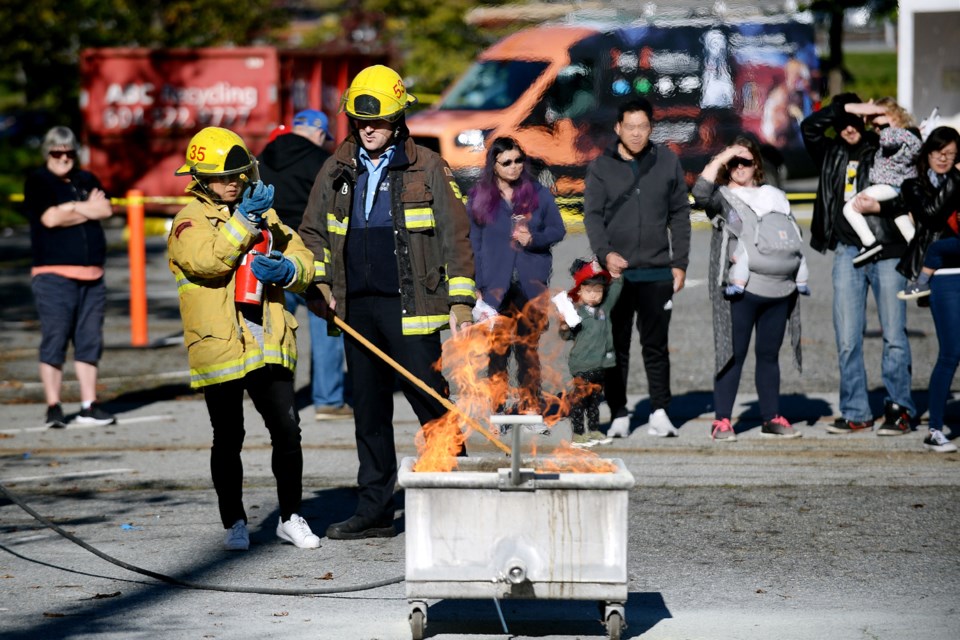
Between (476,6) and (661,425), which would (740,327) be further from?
(476,6)

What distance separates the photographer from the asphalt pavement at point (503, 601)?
5746 mm

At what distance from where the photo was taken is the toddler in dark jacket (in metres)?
9.13

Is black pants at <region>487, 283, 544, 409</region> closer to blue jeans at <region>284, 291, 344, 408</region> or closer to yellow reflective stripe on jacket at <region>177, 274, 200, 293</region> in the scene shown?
blue jeans at <region>284, 291, 344, 408</region>

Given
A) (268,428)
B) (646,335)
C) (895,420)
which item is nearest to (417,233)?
(268,428)

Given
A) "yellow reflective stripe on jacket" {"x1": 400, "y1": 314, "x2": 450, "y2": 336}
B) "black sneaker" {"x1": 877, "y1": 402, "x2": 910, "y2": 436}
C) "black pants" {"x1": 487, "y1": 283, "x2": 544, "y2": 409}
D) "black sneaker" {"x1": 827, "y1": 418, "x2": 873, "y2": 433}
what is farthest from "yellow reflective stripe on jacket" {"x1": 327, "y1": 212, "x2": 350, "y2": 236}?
"black sneaker" {"x1": 877, "y1": 402, "x2": 910, "y2": 436}

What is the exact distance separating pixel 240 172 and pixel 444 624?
229 cm

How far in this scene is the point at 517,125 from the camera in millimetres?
17859

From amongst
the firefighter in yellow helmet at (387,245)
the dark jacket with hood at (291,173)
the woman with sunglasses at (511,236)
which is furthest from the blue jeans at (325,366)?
the firefighter in yellow helmet at (387,245)

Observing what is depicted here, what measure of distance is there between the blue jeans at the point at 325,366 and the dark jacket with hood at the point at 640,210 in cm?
208

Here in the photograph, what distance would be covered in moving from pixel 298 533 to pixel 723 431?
3.47 metres

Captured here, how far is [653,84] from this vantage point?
17.9 meters

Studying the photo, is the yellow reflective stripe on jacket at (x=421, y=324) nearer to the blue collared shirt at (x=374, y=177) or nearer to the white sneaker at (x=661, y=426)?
the blue collared shirt at (x=374, y=177)

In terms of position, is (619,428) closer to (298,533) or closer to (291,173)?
(291,173)

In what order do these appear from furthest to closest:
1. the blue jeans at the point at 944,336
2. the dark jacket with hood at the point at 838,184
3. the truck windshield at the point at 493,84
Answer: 1. the truck windshield at the point at 493,84
2. the dark jacket with hood at the point at 838,184
3. the blue jeans at the point at 944,336
